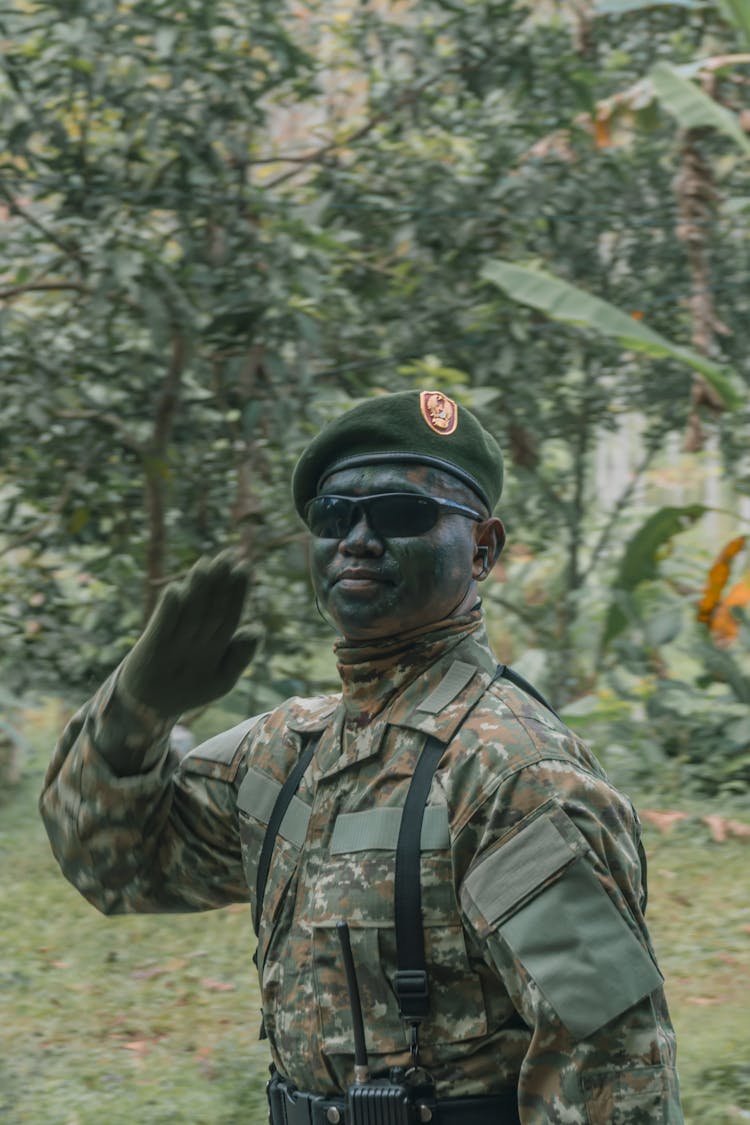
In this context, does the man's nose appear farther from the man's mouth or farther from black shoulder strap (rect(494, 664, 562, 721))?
black shoulder strap (rect(494, 664, 562, 721))

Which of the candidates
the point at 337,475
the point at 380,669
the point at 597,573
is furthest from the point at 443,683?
the point at 597,573

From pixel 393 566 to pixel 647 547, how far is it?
16.7 ft

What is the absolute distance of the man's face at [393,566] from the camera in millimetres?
2283

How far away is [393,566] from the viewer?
228 centimetres

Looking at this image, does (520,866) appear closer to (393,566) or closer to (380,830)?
(380,830)

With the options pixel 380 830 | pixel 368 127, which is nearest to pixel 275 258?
pixel 368 127

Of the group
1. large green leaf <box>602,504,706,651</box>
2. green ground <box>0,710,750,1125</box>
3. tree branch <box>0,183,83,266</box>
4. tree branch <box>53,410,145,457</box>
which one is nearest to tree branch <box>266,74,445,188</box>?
tree branch <box>0,183,83,266</box>

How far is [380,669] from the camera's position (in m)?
2.35

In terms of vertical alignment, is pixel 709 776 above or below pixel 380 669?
below

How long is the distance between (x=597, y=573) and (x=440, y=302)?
2.92 m

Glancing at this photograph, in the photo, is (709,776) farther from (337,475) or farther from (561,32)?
(337,475)

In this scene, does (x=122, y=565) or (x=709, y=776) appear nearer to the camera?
(x=122, y=565)

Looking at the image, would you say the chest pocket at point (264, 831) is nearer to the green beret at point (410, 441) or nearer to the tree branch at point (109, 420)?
the green beret at point (410, 441)

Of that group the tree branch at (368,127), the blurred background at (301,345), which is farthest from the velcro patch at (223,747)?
the tree branch at (368,127)
